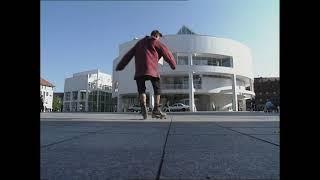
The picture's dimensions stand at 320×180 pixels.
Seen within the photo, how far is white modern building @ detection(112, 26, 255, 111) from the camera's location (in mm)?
66312

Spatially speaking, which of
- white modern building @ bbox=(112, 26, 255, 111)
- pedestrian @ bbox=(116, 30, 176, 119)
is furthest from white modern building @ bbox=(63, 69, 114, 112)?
pedestrian @ bbox=(116, 30, 176, 119)

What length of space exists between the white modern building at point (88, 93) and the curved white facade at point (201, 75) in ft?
64.2

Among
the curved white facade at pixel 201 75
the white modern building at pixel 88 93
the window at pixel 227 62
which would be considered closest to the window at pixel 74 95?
the white modern building at pixel 88 93

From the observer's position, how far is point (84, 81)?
9550cm

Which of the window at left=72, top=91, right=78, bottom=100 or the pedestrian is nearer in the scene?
the pedestrian

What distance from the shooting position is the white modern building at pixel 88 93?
96.6 meters

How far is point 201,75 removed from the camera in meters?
68.9

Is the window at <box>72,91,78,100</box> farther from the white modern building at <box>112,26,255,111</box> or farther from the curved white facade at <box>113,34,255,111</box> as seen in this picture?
the curved white facade at <box>113,34,255,111</box>

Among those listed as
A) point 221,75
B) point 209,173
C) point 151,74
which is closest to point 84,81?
point 221,75

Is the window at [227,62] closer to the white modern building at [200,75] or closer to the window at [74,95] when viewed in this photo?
the white modern building at [200,75]
